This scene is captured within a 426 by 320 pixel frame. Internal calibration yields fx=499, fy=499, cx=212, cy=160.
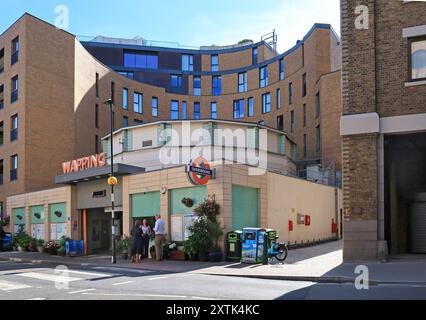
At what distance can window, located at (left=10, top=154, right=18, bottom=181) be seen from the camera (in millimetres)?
37409

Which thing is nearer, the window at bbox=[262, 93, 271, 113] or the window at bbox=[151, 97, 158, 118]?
the window at bbox=[151, 97, 158, 118]

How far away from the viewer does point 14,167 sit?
38.0m

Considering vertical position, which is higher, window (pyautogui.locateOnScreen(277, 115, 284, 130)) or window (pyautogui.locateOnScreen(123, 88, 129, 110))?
window (pyautogui.locateOnScreen(123, 88, 129, 110))

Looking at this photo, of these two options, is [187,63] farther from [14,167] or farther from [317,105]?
[14,167]

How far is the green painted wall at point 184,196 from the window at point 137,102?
1314 inches

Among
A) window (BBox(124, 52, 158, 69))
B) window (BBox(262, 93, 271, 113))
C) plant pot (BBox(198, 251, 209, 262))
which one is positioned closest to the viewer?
plant pot (BBox(198, 251, 209, 262))

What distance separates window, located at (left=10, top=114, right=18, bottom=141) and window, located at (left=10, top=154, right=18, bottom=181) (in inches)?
57.2

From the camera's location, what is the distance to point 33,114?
1464 inches

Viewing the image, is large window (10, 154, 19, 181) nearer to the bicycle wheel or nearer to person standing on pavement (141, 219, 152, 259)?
person standing on pavement (141, 219, 152, 259)

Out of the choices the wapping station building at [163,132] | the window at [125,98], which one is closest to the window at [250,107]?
the wapping station building at [163,132]

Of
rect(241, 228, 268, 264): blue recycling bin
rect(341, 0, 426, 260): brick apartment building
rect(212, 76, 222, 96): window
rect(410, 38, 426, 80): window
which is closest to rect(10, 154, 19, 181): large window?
rect(241, 228, 268, 264): blue recycling bin

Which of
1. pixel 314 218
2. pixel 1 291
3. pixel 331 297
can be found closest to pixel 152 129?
pixel 314 218
